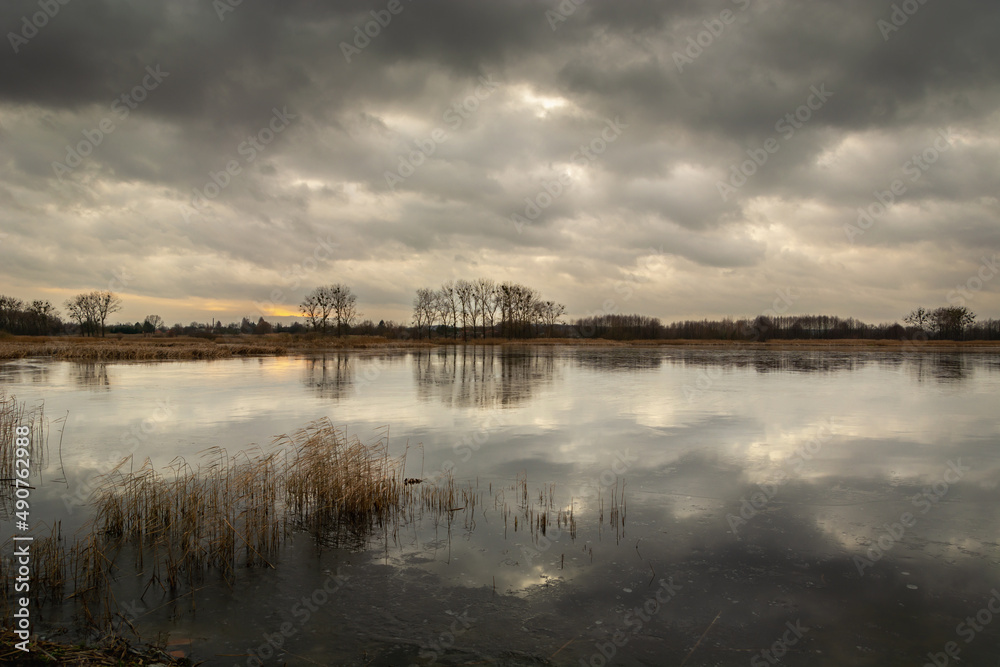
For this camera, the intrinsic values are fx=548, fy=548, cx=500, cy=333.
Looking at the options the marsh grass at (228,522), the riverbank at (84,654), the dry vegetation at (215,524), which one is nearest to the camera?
the riverbank at (84,654)

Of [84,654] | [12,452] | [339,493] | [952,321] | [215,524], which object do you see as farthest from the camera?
[952,321]

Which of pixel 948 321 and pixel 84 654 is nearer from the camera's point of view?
pixel 84 654

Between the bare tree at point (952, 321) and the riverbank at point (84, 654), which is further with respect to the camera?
the bare tree at point (952, 321)

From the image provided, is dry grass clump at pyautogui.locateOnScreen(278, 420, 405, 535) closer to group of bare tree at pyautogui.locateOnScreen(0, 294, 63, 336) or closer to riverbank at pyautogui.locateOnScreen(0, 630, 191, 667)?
riverbank at pyautogui.locateOnScreen(0, 630, 191, 667)

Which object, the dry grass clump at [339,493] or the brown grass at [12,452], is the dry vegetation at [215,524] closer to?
the dry grass clump at [339,493]

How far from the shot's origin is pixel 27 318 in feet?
323

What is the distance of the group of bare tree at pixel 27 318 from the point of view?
94938mm

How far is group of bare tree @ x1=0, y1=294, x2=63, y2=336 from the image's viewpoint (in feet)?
311

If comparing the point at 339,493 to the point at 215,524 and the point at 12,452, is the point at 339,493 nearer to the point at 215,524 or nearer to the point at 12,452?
the point at 215,524

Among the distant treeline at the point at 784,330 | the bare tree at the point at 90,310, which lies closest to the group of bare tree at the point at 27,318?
the bare tree at the point at 90,310

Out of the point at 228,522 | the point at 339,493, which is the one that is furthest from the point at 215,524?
the point at 339,493

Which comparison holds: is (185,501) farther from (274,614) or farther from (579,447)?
(579,447)

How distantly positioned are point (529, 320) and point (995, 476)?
95228mm

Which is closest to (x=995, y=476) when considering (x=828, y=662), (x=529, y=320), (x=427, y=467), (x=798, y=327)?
(x=828, y=662)
